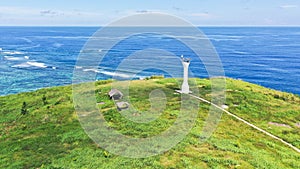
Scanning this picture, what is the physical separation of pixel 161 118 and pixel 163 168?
9.13 m

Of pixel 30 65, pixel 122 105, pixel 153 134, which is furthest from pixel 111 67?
pixel 153 134

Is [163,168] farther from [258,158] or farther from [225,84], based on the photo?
[225,84]

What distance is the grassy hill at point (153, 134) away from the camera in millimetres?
20812

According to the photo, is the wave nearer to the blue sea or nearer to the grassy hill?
the blue sea

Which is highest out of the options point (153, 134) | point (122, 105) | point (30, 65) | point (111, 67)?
point (122, 105)

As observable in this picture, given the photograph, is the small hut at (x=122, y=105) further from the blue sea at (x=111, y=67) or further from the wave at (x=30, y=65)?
the wave at (x=30, y=65)

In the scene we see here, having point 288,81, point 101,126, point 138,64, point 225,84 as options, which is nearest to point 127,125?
point 101,126

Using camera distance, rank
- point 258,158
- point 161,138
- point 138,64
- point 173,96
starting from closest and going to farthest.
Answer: point 258,158 < point 161,138 < point 173,96 < point 138,64

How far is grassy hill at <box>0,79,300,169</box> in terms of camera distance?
20.8 metres

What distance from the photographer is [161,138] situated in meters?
24.2

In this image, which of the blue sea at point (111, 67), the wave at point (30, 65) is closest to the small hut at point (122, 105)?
the blue sea at point (111, 67)

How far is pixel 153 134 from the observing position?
24844 millimetres

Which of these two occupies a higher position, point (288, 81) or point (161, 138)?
point (161, 138)

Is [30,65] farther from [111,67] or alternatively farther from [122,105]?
[122,105]
